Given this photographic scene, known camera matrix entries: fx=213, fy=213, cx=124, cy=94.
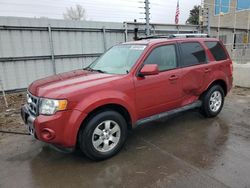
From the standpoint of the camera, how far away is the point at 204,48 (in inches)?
182

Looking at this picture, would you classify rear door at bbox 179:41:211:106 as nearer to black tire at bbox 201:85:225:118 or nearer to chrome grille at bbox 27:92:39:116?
black tire at bbox 201:85:225:118

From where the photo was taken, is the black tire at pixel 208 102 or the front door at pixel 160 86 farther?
the black tire at pixel 208 102

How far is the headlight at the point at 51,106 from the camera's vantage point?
2844mm

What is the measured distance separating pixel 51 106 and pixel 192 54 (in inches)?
118

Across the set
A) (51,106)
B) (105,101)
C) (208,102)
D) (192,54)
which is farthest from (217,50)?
(51,106)

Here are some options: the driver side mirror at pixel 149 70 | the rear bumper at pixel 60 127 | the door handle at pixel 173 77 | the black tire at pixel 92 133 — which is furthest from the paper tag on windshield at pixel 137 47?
the rear bumper at pixel 60 127

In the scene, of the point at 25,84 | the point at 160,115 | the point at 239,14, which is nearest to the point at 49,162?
the point at 160,115

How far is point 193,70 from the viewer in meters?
4.26

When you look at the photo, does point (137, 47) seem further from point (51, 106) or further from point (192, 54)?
point (51, 106)

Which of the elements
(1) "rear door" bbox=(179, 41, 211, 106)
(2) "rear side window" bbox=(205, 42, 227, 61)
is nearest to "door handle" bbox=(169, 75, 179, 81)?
(1) "rear door" bbox=(179, 41, 211, 106)

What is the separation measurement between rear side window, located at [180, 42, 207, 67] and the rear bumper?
7.78ft

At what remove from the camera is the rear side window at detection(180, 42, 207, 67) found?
4.22 m

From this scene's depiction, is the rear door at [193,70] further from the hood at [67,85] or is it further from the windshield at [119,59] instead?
the hood at [67,85]

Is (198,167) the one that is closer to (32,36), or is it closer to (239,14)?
(32,36)
